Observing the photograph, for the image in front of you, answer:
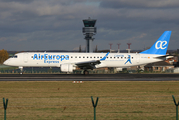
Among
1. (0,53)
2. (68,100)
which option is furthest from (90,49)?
(68,100)

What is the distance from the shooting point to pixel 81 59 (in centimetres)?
4294

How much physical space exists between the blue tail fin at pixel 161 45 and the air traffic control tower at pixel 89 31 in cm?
7963

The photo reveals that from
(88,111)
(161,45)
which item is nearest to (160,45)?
(161,45)

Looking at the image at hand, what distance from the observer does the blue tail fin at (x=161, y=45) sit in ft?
151

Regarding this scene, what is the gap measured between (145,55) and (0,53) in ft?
462

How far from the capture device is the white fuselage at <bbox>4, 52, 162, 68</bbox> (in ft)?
137

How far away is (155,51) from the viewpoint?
4616cm

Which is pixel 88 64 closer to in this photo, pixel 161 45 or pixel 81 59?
pixel 81 59

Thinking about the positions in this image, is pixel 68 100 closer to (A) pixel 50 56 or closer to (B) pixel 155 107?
(B) pixel 155 107

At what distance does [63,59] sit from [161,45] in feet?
63.8

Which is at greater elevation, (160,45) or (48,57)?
(160,45)

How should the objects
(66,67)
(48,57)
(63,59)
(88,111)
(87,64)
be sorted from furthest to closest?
(63,59) → (48,57) → (87,64) → (66,67) → (88,111)

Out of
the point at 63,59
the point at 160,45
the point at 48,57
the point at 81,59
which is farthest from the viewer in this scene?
the point at 160,45

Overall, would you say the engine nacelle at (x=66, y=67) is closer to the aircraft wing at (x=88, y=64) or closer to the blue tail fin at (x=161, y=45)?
the aircraft wing at (x=88, y=64)
